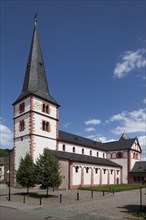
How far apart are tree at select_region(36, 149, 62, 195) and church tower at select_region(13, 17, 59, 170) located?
389 inches

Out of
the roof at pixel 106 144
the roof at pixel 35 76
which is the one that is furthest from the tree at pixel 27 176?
the roof at pixel 106 144

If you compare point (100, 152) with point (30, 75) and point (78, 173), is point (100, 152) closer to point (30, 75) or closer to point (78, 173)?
point (78, 173)

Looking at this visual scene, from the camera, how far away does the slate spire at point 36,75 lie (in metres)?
45.0

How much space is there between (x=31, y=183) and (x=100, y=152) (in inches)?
1412

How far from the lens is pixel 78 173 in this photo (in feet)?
156

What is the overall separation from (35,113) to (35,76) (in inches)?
298

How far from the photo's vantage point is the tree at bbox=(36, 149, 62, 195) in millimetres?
29922

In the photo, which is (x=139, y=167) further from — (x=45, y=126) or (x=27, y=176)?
(x=27, y=176)

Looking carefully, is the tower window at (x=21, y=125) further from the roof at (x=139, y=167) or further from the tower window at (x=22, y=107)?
the roof at (x=139, y=167)

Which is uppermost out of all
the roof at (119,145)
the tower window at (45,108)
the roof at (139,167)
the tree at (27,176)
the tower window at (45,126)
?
the tower window at (45,108)

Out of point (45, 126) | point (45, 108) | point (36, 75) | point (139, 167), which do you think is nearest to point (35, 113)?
point (45, 108)

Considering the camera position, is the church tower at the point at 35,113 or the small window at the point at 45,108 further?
the small window at the point at 45,108

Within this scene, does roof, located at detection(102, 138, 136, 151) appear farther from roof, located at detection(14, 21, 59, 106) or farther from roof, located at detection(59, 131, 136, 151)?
roof, located at detection(14, 21, 59, 106)

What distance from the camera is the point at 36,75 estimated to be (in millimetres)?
46469
